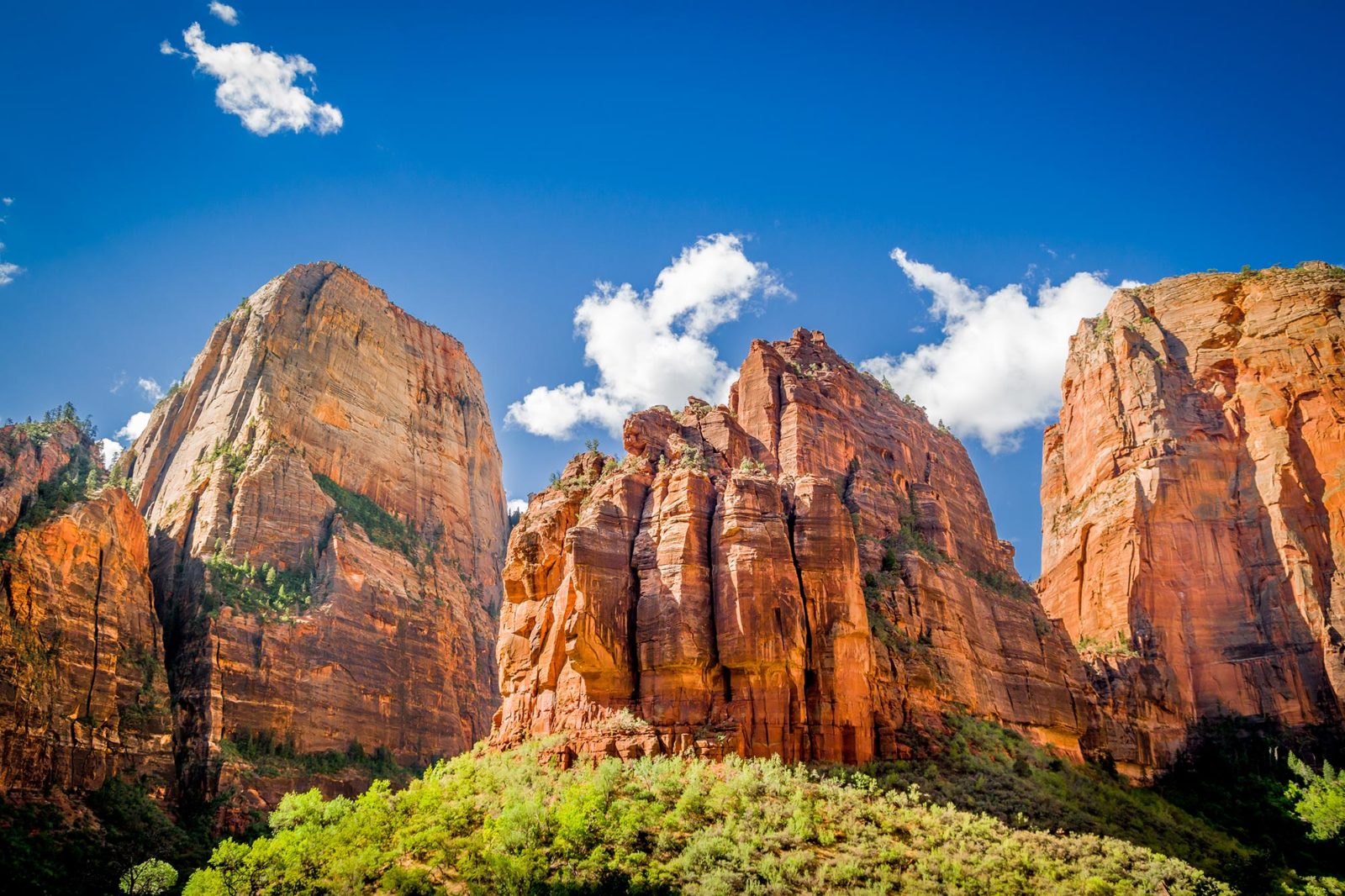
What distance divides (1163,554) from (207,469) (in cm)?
8108

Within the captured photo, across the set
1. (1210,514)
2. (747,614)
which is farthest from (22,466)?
(1210,514)

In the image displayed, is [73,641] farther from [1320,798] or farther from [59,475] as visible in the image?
[1320,798]

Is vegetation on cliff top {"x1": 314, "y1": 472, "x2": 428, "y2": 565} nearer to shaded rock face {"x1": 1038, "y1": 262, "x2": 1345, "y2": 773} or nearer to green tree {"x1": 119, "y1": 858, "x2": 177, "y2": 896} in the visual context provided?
green tree {"x1": 119, "y1": 858, "x2": 177, "y2": 896}

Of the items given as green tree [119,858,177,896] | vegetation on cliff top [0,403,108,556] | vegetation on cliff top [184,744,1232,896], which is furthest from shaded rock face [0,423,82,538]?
vegetation on cliff top [184,744,1232,896]

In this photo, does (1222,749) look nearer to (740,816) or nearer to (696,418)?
(696,418)

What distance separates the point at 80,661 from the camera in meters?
67.3

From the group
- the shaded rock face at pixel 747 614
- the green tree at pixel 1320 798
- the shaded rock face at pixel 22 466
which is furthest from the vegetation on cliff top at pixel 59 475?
the green tree at pixel 1320 798

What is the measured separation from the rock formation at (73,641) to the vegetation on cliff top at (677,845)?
2447 centimetres

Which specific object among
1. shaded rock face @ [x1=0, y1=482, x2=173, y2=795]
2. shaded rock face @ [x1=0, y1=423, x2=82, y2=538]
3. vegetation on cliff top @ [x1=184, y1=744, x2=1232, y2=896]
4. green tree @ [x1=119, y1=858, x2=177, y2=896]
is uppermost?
shaded rock face @ [x1=0, y1=423, x2=82, y2=538]

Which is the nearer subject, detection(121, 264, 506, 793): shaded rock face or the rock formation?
the rock formation

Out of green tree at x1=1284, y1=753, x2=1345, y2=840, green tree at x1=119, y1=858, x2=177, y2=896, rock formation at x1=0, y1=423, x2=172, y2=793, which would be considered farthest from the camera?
rock formation at x1=0, y1=423, x2=172, y2=793

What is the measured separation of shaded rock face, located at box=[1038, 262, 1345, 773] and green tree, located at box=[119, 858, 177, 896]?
5541cm

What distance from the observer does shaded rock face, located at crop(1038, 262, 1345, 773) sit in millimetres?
71625

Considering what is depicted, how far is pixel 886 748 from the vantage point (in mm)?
47531
